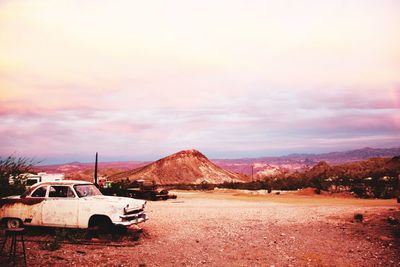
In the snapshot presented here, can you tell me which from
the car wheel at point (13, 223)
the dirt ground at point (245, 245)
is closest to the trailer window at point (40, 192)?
the car wheel at point (13, 223)

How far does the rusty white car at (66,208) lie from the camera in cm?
1076

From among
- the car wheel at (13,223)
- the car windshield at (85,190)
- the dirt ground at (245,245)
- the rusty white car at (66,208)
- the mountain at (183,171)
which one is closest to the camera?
the dirt ground at (245,245)

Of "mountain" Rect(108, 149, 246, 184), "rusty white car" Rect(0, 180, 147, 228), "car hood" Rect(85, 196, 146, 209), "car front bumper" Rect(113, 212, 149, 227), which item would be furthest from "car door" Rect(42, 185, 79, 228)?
"mountain" Rect(108, 149, 246, 184)

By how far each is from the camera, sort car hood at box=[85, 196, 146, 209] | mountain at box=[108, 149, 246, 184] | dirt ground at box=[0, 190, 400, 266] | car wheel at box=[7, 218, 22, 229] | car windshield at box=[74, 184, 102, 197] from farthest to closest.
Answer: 1. mountain at box=[108, 149, 246, 184]
2. car windshield at box=[74, 184, 102, 197]
3. car wheel at box=[7, 218, 22, 229]
4. car hood at box=[85, 196, 146, 209]
5. dirt ground at box=[0, 190, 400, 266]

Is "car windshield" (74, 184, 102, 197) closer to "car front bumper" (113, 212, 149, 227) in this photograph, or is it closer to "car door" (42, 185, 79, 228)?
"car door" (42, 185, 79, 228)

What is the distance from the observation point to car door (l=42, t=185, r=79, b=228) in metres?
10.9

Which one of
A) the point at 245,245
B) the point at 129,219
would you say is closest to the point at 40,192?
the point at 129,219

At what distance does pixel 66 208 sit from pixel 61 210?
158 mm

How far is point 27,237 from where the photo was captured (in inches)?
433

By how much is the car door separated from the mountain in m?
55.7

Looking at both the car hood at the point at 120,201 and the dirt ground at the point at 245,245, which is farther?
the car hood at the point at 120,201

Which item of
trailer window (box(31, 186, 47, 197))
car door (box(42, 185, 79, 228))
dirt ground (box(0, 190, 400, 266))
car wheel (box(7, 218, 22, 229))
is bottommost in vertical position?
dirt ground (box(0, 190, 400, 266))

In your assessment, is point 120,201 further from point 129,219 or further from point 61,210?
point 61,210

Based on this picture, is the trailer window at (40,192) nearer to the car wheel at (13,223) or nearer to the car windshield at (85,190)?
the car wheel at (13,223)
